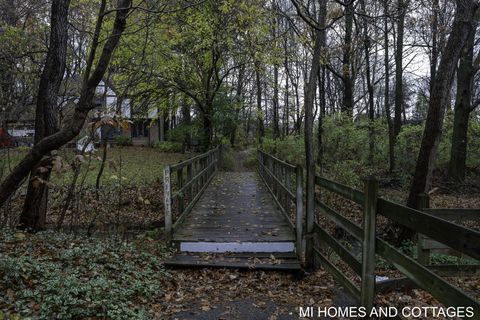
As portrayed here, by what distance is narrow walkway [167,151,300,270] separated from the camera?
626cm

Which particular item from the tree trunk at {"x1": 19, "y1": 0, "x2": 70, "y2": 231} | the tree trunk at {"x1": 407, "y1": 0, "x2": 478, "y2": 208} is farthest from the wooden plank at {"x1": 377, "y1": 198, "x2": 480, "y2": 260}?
Answer: the tree trunk at {"x1": 19, "y1": 0, "x2": 70, "y2": 231}

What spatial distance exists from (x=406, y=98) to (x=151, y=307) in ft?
121

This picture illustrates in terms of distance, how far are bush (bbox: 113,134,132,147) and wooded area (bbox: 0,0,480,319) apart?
30.1 feet

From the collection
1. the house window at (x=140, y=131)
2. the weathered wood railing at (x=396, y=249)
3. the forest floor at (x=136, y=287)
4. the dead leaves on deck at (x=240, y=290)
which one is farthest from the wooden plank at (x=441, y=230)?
the house window at (x=140, y=131)

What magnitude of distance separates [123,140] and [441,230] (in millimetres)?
34216

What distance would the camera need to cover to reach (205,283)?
18.4 feet

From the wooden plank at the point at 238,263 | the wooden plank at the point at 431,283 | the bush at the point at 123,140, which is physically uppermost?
the bush at the point at 123,140

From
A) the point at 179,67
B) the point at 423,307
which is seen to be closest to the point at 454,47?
the point at 423,307

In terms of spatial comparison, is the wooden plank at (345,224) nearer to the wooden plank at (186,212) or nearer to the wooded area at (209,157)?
the wooded area at (209,157)

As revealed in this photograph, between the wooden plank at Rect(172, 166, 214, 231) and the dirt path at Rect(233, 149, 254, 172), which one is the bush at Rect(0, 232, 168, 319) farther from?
the dirt path at Rect(233, 149, 254, 172)

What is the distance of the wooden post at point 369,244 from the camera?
3.54 metres

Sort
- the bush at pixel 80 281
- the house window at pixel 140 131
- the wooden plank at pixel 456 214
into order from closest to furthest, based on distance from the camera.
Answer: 1. the bush at pixel 80 281
2. the wooden plank at pixel 456 214
3. the house window at pixel 140 131

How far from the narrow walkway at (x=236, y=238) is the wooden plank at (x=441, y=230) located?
310cm

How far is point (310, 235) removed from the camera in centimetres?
593
